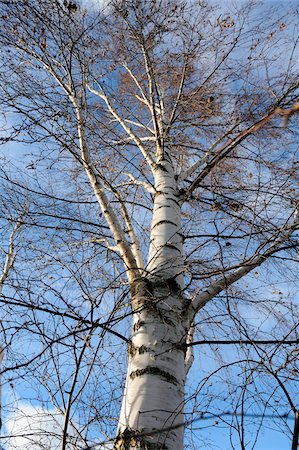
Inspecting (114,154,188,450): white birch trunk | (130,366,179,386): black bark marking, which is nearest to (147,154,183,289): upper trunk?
(114,154,188,450): white birch trunk

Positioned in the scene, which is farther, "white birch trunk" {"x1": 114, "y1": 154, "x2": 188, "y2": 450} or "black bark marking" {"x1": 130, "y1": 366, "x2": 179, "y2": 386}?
"black bark marking" {"x1": 130, "y1": 366, "x2": 179, "y2": 386}

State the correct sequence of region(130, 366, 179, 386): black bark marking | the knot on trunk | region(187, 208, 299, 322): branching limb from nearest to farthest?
the knot on trunk, region(130, 366, 179, 386): black bark marking, region(187, 208, 299, 322): branching limb

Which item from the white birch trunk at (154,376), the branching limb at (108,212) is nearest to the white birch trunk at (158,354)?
the white birch trunk at (154,376)

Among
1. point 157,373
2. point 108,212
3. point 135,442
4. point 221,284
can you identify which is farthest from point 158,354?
point 108,212

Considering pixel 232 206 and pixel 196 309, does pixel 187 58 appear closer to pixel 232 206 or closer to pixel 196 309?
pixel 232 206

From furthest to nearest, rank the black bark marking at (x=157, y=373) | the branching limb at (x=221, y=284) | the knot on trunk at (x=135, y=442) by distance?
the branching limb at (x=221, y=284) < the black bark marking at (x=157, y=373) < the knot on trunk at (x=135, y=442)

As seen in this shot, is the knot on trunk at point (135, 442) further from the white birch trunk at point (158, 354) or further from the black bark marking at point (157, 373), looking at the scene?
the black bark marking at point (157, 373)

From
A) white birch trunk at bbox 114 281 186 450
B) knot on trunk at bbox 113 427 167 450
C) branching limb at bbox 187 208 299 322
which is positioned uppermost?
branching limb at bbox 187 208 299 322

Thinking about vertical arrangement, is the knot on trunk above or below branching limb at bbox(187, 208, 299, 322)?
below

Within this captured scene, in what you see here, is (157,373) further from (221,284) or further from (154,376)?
(221,284)

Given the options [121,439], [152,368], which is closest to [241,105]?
[152,368]

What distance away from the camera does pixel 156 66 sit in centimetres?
486

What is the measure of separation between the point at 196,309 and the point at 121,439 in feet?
2.90

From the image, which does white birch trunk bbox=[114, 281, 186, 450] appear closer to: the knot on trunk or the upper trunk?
the knot on trunk
